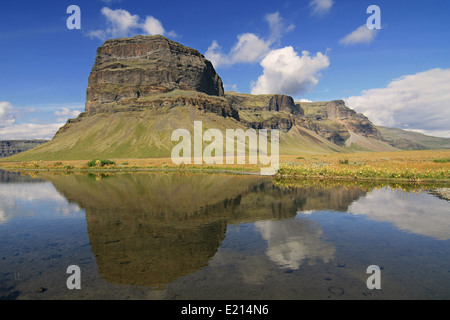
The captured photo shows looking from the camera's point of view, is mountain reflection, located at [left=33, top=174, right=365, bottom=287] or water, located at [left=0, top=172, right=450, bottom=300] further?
mountain reflection, located at [left=33, top=174, right=365, bottom=287]

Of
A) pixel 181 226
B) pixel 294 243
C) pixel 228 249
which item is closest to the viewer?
pixel 228 249

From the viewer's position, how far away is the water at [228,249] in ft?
32.9

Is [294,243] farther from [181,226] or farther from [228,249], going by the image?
[181,226]

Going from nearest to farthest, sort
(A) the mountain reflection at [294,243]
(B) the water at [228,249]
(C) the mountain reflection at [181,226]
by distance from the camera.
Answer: (B) the water at [228,249]
(C) the mountain reflection at [181,226]
(A) the mountain reflection at [294,243]

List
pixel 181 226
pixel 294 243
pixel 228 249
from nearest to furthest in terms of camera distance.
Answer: pixel 228 249 < pixel 294 243 < pixel 181 226

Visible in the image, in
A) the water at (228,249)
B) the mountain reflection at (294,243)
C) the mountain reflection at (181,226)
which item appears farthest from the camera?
the mountain reflection at (294,243)

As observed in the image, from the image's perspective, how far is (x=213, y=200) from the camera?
2891 centimetres

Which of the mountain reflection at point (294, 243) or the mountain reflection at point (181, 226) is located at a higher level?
the mountain reflection at point (181, 226)

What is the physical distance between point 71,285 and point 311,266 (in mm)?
10280

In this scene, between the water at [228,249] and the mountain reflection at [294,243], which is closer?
the water at [228,249]

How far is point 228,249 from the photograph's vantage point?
14273 mm

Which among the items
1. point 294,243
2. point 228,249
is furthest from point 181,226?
point 294,243

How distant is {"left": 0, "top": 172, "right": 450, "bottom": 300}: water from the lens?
32.9ft

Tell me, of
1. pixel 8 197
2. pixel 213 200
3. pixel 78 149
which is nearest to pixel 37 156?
pixel 78 149
